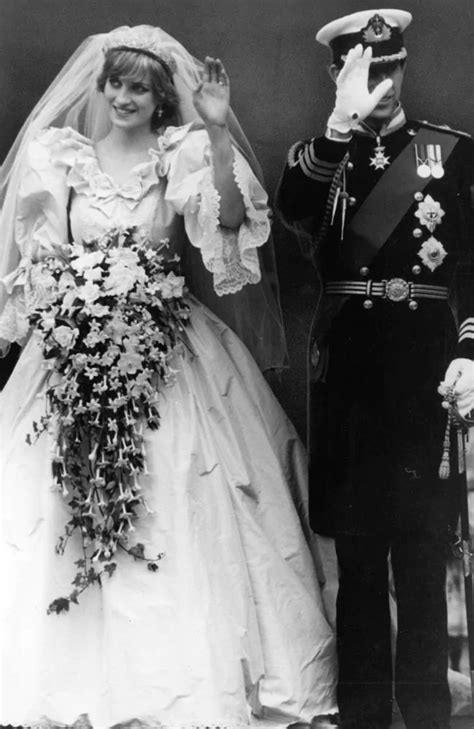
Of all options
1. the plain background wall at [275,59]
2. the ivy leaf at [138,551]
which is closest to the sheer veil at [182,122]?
the plain background wall at [275,59]

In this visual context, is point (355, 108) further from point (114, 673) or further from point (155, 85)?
point (114, 673)

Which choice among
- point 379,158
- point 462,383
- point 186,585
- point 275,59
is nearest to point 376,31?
point 379,158

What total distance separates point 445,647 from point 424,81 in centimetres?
165

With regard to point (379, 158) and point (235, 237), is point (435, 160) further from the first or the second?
point (235, 237)

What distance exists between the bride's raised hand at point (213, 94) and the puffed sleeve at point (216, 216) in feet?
0.44

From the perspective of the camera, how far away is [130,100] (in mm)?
3338

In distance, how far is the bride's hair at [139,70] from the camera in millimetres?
3309

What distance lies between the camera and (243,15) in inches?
137

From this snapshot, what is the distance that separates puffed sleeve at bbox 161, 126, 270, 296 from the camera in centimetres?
318

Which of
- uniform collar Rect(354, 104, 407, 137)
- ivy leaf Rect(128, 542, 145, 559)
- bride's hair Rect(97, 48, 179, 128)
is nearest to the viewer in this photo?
ivy leaf Rect(128, 542, 145, 559)

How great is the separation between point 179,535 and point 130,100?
1.21 meters

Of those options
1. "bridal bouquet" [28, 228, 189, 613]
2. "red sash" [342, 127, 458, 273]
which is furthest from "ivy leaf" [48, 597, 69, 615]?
"red sash" [342, 127, 458, 273]

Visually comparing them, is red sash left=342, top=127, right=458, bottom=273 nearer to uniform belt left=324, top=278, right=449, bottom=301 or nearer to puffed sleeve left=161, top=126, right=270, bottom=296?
uniform belt left=324, top=278, right=449, bottom=301

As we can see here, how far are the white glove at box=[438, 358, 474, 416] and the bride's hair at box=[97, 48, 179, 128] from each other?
111cm
